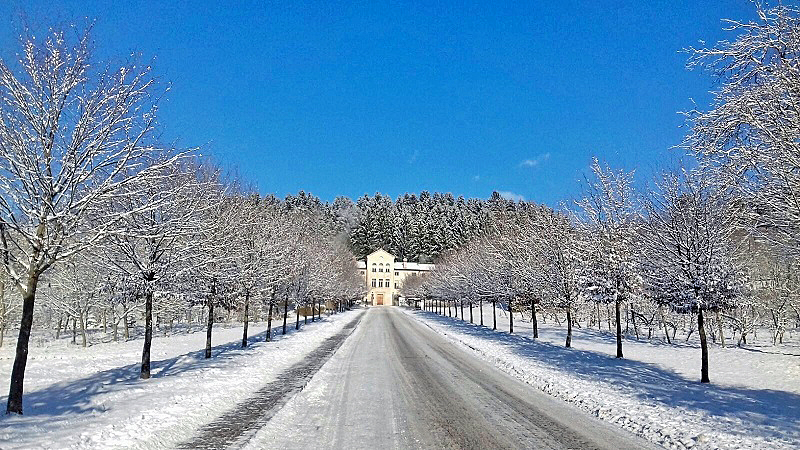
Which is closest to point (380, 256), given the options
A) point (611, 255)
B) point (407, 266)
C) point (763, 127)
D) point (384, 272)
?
point (384, 272)

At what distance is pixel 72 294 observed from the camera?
40.6 metres

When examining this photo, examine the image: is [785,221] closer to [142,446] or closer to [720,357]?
[142,446]

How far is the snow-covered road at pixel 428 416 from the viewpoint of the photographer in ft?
25.7

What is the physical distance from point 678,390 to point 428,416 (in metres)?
7.61

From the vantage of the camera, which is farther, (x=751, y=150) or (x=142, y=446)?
(x=751, y=150)

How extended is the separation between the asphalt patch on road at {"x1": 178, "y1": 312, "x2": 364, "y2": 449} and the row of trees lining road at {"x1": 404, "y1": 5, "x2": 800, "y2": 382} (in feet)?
31.0

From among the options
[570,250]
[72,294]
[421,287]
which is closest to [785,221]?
[570,250]

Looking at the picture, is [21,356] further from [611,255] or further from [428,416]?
[611,255]

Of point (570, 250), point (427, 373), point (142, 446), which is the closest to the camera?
point (142, 446)

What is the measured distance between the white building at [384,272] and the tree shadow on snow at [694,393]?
10556 cm

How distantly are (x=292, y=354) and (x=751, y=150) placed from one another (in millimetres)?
18467

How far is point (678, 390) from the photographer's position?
511 inches

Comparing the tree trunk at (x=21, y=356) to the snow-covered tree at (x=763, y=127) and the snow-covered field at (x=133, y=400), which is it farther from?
the snow-covered tree at (x=763, y=127)

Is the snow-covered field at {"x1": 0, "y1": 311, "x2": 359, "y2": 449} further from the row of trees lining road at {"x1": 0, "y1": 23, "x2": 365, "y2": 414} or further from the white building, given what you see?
the white building
